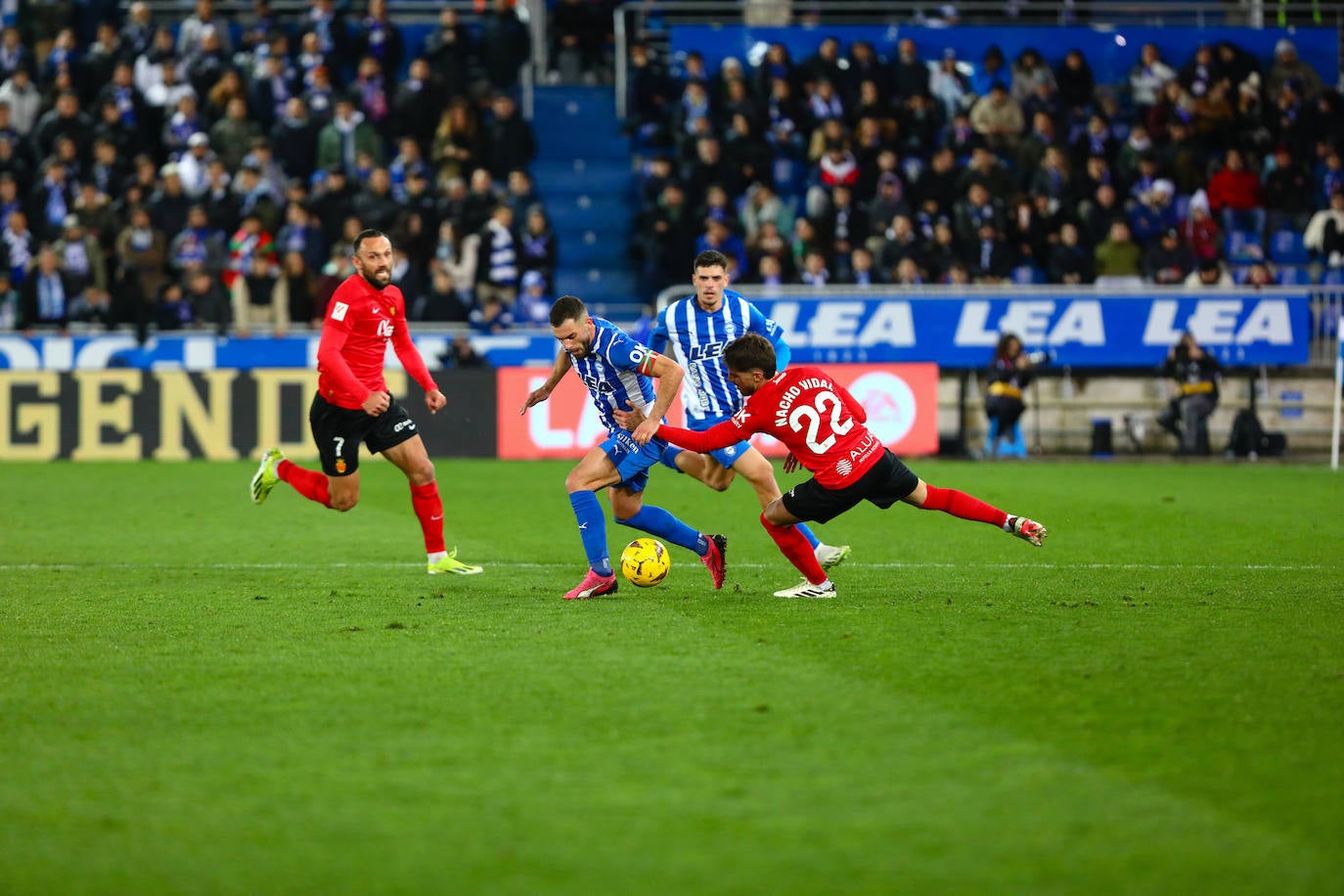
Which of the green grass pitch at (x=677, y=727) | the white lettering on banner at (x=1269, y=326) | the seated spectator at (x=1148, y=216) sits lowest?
the green grass pitch at (x=677, y=727)

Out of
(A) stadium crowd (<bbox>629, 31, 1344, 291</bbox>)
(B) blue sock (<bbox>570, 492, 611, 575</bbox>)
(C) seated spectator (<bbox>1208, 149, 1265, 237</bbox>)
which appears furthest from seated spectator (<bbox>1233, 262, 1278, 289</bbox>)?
(B) blue sock (<bbox>570, 492, 611, 575</bbox>)

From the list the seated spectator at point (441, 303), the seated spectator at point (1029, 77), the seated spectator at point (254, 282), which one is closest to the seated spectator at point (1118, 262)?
the seated spectator at point (1029, 77)

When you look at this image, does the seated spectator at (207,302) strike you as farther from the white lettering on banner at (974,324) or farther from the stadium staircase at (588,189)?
the white lettering on banner at (974,324)

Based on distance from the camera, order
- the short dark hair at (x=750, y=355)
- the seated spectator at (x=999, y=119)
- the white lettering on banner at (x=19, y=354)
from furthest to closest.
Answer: the seated spectator at (x=999, y=119) < the white lettering on banner at (x=19, y=354) < the short dark hair at (x=750, y=355)

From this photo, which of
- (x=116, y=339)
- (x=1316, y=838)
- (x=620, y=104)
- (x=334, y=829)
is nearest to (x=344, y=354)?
(x=334, y=829)

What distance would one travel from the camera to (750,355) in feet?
25.4

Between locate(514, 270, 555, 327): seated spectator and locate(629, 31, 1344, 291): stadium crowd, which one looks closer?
locate(514, 270, 555, 327): seated spectator

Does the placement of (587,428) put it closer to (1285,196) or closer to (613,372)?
(613,372)

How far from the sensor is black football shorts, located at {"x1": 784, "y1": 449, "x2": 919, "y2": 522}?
7.95 m

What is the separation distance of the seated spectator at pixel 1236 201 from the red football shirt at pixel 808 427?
16440 millimetres

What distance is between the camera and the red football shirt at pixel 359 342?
9.20 m

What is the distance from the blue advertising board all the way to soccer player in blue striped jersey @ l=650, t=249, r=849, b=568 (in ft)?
33.5

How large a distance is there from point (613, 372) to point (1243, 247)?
16.2m

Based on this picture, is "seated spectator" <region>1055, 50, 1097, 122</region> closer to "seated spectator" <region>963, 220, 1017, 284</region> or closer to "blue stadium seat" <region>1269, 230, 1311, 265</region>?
"blue stadium seat" <region>1269, 230, 1311, 265</region>
